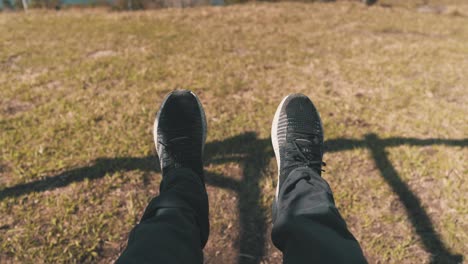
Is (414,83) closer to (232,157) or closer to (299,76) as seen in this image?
(299,76)

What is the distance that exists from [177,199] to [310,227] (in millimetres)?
620

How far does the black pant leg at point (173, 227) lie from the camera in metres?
1.24

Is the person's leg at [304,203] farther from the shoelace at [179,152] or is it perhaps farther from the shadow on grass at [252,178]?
the shoelace at [179,152]

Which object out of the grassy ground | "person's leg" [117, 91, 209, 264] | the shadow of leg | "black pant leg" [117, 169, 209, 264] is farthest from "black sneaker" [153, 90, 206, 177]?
the shadow of leg

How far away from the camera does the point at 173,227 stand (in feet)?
4.48

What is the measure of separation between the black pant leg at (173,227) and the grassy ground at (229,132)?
48 centimetres

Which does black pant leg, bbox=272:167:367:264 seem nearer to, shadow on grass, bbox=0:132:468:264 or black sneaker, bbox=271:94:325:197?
black sneaker, bbox=271:94:325:197

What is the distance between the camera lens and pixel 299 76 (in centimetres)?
391

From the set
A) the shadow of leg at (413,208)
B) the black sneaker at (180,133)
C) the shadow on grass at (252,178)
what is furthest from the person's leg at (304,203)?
the shadow of leg at (413,208)

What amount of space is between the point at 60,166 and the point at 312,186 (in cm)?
188

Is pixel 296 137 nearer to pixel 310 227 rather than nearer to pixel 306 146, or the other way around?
pixel 306 146

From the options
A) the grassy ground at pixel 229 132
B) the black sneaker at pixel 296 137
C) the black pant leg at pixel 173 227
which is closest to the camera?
the black pant leg at pixel 173 227

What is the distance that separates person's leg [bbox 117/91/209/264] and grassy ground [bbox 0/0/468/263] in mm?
414

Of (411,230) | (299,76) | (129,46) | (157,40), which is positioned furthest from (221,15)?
(411,230)
